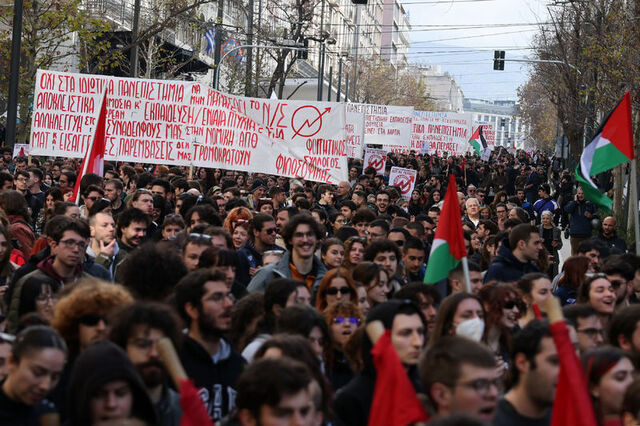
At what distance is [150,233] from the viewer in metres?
9.94

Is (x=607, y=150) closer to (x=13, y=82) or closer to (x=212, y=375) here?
(x=212, y=375)

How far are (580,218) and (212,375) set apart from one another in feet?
45.3

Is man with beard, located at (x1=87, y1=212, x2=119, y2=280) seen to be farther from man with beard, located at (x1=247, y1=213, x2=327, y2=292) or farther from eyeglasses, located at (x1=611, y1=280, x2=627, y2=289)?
eyeglasses, located at (x1=611, y1=280, x2=627, y2=289)

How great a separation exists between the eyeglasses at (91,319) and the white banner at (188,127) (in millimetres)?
9886

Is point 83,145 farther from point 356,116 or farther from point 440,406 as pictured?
point 440,406

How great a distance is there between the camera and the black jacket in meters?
4.85

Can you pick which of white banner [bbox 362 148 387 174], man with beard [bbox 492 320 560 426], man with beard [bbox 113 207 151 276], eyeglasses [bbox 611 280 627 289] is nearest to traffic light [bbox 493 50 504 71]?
white banner [bbox 362 148 387 174]

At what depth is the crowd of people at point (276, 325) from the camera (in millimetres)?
4133

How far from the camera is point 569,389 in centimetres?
412

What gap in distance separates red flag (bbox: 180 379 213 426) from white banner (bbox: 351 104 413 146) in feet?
95.6

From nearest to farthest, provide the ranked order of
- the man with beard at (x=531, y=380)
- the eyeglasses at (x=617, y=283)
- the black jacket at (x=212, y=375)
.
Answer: the man with beard at (x=531, y=380)
the black jacket at (x=212, y=375)
the eyeglasses at (x=617, y=283)

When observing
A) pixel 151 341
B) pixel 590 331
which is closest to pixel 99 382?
pixel 151 341

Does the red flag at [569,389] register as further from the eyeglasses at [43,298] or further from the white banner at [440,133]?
the white banner at [440,133]

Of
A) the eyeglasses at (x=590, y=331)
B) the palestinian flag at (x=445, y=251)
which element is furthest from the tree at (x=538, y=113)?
the eyeglasses at (x=590, y=331)
